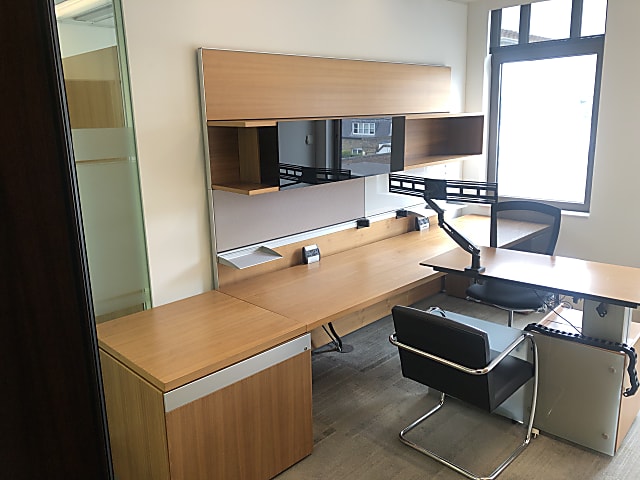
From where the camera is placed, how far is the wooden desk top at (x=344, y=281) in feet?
8.77

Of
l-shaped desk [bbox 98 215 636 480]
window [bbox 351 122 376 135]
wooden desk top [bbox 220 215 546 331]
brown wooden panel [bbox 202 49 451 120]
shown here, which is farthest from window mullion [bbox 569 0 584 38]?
l-shaped desk [bbox 98 215 636 480]

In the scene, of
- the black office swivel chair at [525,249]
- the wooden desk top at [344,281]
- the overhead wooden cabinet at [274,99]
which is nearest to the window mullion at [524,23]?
the overhead wooden cabinet at [274,99]

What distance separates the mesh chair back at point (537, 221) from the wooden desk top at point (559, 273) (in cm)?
56

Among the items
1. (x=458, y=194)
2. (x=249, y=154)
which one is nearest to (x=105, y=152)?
(x=249, y=154)

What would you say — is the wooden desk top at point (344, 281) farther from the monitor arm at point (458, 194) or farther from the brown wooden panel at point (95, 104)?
the brown wooden panel at point (95, 104)

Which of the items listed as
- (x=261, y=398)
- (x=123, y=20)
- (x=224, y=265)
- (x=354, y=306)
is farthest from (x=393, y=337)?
(x=123, y=20)

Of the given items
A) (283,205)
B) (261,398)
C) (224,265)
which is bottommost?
(261,398)

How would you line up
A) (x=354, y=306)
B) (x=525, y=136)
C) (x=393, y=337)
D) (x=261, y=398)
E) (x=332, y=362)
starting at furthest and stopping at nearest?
(x=525, y=136) → (x=332, y=362) → (x=354, y=306) → (x=393, y=337) → (x=261, y=398)

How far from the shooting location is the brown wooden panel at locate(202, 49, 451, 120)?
276cm

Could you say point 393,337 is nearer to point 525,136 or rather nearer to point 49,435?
point 49,435

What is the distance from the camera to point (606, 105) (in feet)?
12.6

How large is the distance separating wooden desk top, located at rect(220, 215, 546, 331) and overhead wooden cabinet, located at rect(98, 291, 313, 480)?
190mm

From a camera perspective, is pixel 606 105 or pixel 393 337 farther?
pixel 606 105

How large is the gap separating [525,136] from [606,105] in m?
0.77
